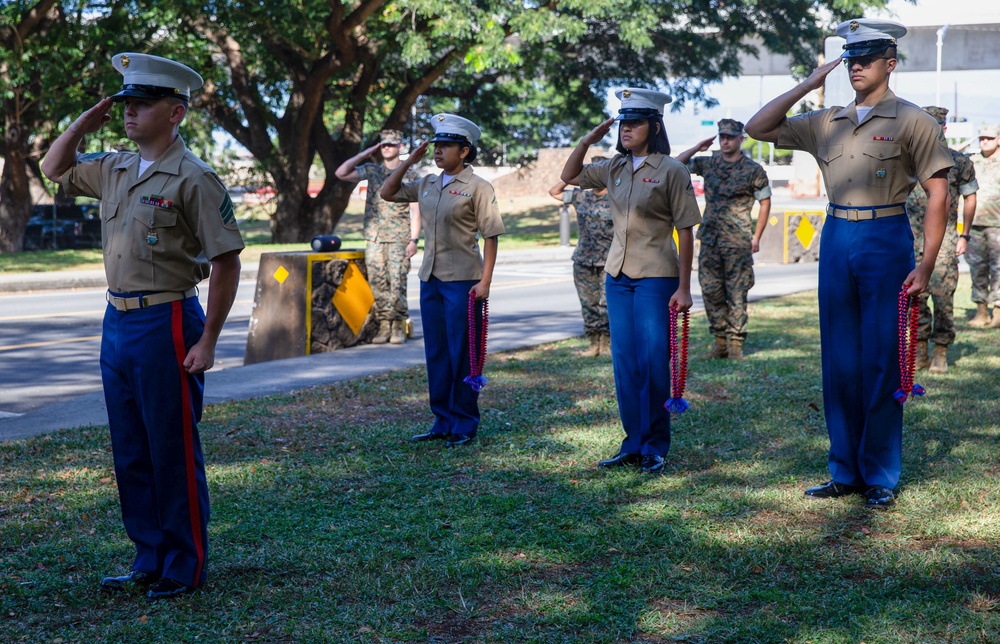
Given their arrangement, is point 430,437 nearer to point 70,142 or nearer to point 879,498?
point 879,498

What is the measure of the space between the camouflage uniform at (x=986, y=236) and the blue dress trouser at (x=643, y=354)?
6.59m

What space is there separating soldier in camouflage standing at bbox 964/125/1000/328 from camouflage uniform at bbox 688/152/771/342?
2.76 metres

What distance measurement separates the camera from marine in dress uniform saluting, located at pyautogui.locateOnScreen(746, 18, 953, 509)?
18.1 feet

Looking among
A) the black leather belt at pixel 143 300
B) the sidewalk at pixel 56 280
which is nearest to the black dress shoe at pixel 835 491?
the black leather belt at pixel 143 300

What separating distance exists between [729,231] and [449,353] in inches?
157

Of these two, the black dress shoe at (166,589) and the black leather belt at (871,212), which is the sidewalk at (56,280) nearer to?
→ the black leather belt at (871,212)

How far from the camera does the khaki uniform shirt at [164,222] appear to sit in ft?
14.3

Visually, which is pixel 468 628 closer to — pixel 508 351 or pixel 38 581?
pixel 38 581

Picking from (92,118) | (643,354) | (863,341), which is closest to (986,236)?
(643,354)

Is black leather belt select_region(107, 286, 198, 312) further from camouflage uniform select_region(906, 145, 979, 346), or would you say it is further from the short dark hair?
camouflage uniform select_region(906, 145, 979, 346)

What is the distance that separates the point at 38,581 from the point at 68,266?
19.2m

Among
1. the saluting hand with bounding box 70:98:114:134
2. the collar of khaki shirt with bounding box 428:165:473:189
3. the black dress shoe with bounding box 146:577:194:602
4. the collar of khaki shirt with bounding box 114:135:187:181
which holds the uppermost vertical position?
the saluting hand with bounding box 70:98:114:134

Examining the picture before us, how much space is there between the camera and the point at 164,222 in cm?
436

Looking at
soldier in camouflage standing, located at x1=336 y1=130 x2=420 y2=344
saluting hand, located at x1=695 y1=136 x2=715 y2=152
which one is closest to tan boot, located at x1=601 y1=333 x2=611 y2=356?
soldier in camouflage standing, located at x1=336 y1=130 x2=420 y2=344
